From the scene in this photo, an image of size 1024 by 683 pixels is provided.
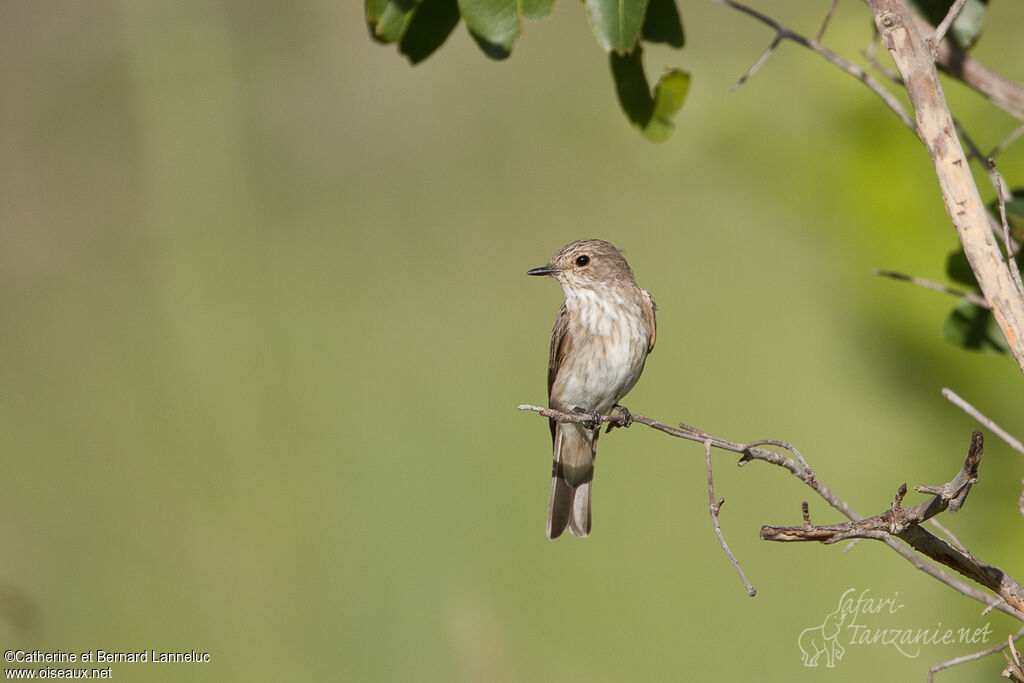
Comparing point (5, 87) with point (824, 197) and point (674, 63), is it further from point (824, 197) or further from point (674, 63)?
point (824, 197)

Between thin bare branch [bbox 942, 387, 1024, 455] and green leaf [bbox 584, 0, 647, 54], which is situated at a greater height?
green leaf [bbox 584, 0, 647, 54]

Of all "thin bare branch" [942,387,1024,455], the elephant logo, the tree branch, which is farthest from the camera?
the elephant logo

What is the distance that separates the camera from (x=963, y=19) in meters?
2.49

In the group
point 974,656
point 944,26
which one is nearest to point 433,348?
point 944,26

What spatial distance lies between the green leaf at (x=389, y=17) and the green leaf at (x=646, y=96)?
55 centimetres

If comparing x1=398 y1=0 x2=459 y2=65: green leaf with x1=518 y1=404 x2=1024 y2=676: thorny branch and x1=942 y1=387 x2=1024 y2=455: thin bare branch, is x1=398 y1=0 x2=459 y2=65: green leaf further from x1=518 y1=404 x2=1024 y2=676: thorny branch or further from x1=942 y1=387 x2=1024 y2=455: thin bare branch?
x1=942 y1=387 x2=1024 y2=455: thin bare branch

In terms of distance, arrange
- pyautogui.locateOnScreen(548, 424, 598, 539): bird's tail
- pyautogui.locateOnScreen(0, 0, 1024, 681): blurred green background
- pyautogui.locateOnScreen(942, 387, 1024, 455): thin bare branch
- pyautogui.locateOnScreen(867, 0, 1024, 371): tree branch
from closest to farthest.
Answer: pyautogui.locateOnScreen(942, 387, 1024, 455): thin bare branch → pyautogui.locateOnScreen(867, 0, 1024, 371): tree branch → pyautogui.locateOnScreen(548, 424, 598, 539): bird's tail → pyautogui.locateOnScreen(0, 0, 1024, 681): blurred green background

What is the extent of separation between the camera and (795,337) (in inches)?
222

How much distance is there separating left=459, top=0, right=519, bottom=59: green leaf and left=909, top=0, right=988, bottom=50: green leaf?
107cm

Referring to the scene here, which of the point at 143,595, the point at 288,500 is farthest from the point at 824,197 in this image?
the point at 143,595

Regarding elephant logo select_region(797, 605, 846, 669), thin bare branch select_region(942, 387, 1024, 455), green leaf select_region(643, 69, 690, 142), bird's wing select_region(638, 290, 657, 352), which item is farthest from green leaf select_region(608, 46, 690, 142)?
elephant logo select_region(797, 605, 846, 669)

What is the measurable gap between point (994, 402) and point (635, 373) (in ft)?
4.33

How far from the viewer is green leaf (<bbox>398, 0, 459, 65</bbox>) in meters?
2.43

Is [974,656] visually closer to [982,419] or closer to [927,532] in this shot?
[927,532]
